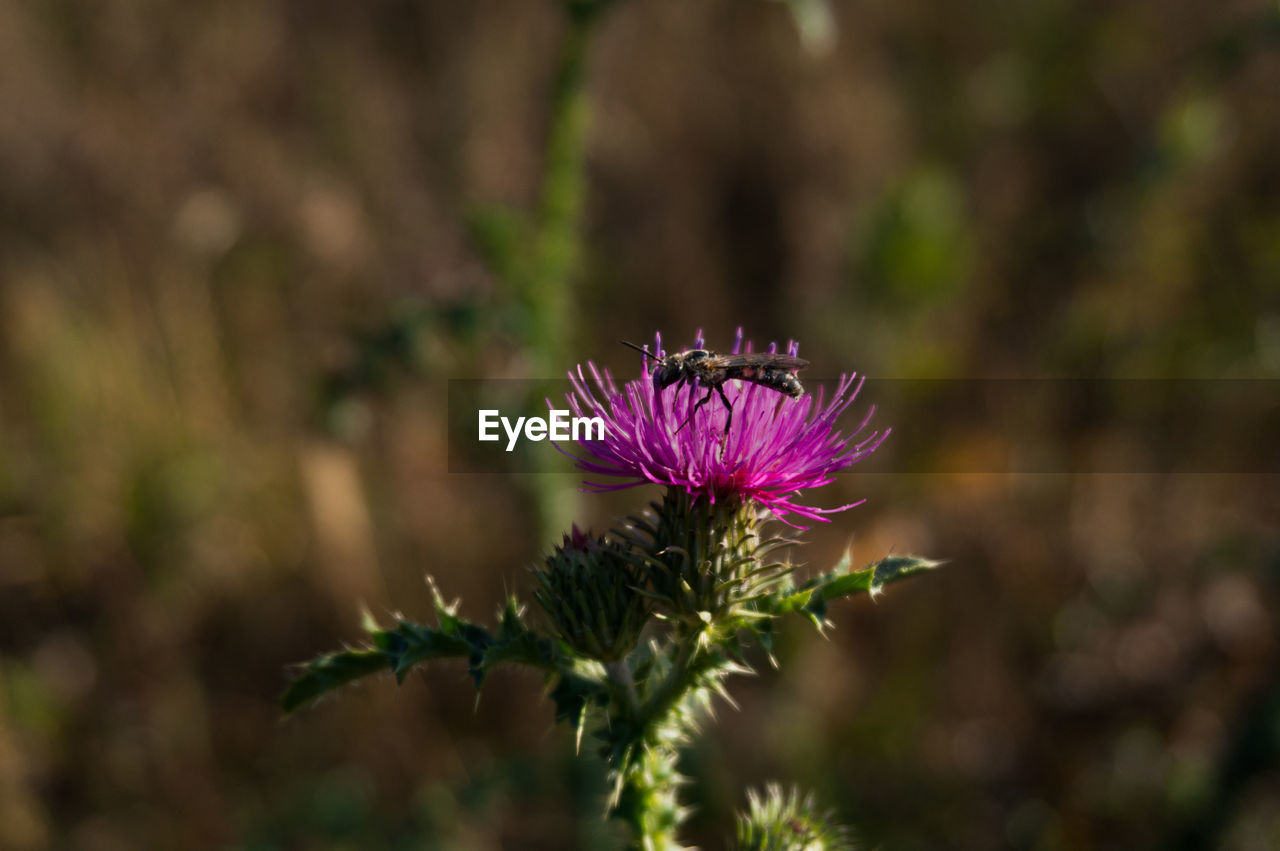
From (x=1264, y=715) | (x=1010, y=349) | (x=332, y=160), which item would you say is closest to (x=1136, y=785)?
(x=1264, y=715)

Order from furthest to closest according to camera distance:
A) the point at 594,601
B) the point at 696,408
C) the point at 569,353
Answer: the point at 569,353
the point at 696,408
the point at 594,601

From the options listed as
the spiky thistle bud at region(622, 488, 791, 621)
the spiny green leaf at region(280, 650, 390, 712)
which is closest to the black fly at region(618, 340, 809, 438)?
the spiky thistle bud at region(622, 488, 791, 621)

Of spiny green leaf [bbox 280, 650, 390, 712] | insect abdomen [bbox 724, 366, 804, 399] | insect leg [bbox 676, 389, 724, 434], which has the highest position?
insect abdomen [bbox 724, 366, 804, 399]

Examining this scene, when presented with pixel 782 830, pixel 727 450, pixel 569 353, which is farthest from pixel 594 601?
pixel 569 353

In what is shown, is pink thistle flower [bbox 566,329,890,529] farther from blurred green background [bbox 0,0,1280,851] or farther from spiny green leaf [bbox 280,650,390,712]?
blurred green background [bbox 0,0,1280,851]

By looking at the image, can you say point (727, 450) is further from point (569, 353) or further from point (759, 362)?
point (569, 353)

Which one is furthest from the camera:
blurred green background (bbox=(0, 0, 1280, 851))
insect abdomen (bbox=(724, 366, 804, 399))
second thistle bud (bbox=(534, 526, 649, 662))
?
blurred green background (bbox=(0, 0, 1280, 851))
